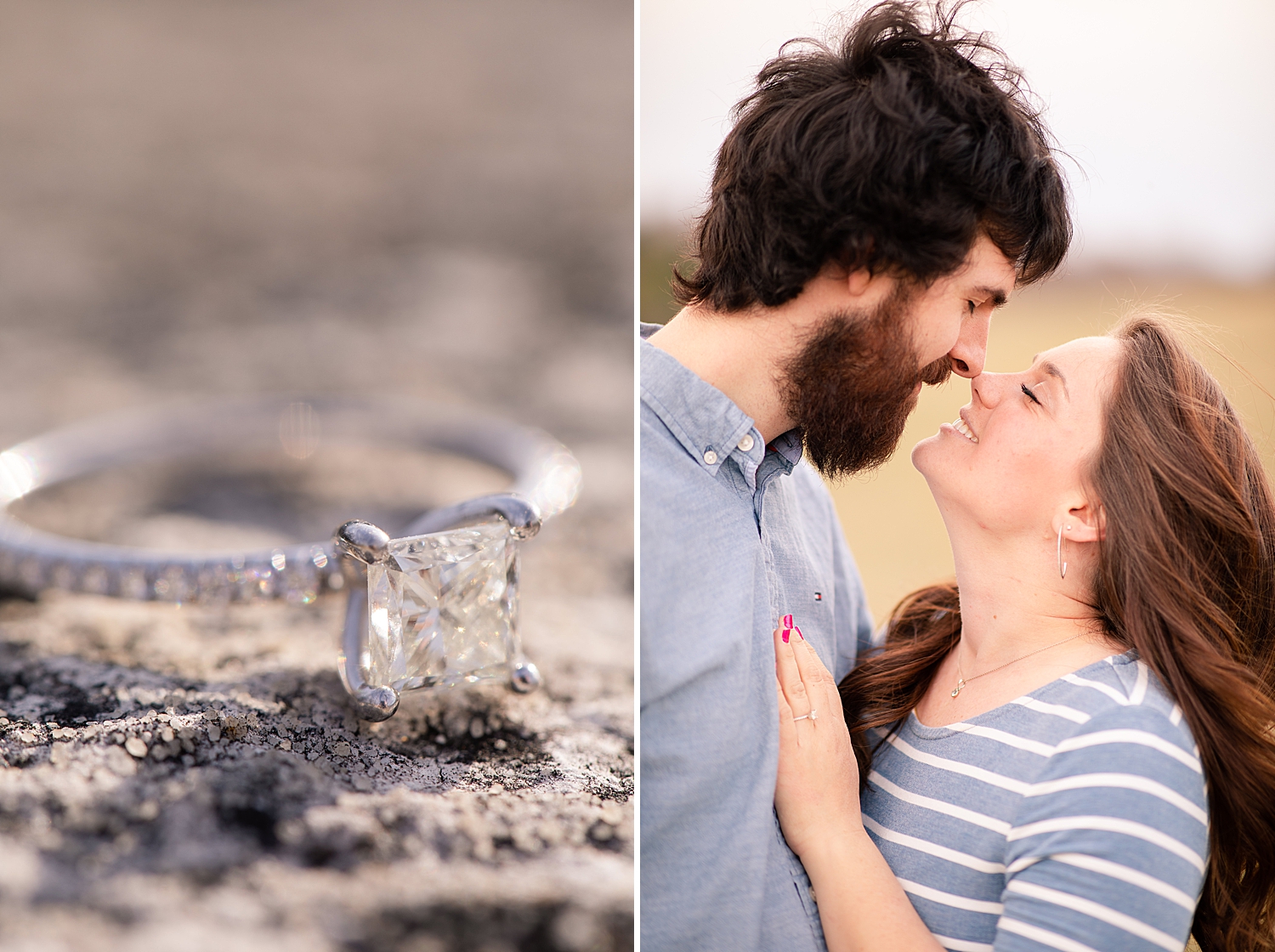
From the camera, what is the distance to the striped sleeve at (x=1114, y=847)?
51 centimetres

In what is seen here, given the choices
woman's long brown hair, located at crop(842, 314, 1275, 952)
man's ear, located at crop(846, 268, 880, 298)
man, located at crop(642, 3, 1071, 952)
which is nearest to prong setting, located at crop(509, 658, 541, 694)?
man, located at crop(642, 3, 1071, 952)

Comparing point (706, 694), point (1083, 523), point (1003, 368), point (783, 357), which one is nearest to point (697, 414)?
point (783, 357)

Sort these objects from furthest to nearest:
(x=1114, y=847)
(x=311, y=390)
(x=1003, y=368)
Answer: (x=1003, y=368), (x=311, y=390), (x=1114, y=847)

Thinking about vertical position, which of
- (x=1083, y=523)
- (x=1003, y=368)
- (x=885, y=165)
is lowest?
(x=1003, y=368)

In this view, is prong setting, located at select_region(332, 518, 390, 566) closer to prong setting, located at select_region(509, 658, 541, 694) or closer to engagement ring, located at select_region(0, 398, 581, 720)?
engagement ring, located at select_region(0, 398, 581, 720)

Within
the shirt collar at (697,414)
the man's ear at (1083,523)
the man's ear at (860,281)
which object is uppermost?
the man's ear at (860,281)

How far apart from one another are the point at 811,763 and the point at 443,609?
0.28 metres

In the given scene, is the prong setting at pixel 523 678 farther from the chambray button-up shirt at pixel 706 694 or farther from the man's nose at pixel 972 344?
the man's nose at pixel 972 344

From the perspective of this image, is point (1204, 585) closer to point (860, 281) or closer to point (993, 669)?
point (993, 669)

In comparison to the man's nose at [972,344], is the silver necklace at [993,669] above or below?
below

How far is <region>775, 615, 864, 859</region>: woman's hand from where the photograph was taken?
60 centimetres

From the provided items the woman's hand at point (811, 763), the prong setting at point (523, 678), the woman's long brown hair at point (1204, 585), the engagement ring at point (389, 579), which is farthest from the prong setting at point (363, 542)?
the woman's long brown hair at point (1204, 585)

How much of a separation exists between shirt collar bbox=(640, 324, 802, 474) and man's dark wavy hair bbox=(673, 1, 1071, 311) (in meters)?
0.09

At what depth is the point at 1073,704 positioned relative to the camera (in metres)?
0.59
